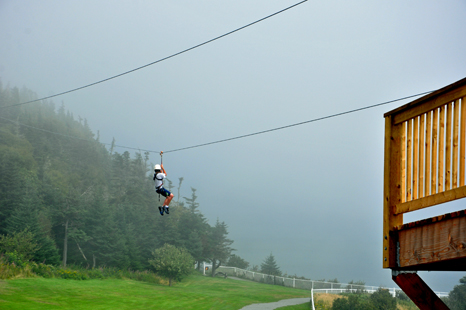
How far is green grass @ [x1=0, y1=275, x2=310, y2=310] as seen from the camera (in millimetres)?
24438

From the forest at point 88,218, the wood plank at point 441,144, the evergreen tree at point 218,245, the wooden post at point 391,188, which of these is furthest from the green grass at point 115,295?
the wood plank at point 441,144

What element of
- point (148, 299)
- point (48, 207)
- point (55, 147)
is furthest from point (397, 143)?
point (55, 147)

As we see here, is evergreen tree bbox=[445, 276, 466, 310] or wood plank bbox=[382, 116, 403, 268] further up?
wood plank bbox=[382, 116, 403, 268]

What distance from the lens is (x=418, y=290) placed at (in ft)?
16.7

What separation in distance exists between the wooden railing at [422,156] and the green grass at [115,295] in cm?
2312

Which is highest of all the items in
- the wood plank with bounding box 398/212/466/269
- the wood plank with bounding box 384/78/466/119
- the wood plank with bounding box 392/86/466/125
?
the wood plank with bounding box 384/78/466/119

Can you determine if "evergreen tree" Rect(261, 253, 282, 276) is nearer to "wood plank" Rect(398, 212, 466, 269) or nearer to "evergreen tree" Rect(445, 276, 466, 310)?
"evergreen tree" Rect(445, 276, 466, 310)

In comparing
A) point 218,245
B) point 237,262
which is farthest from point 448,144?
point 237,262

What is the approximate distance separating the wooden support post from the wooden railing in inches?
11.9

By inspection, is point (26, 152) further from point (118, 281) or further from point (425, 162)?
point (425, 162)

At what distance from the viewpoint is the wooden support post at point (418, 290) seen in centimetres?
500

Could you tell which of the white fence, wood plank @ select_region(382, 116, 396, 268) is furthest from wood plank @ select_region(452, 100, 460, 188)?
the white fence

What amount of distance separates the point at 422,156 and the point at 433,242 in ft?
3.41

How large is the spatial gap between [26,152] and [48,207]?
3362 cm
